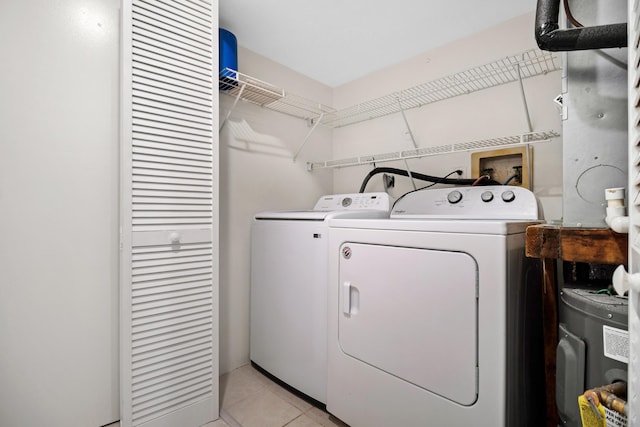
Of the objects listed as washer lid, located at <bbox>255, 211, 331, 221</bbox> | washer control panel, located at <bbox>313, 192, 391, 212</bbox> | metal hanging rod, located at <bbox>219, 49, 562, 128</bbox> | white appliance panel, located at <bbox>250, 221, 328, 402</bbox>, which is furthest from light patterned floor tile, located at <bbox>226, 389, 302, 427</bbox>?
metal hanging rod, located at <bbox>219, 49, 562, 128</bbox>

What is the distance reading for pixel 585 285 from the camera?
37.9 inches

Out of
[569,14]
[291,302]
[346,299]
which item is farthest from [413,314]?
[569,14]

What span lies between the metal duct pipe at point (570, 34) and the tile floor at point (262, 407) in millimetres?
1938

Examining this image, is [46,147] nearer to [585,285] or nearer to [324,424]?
[324,424]

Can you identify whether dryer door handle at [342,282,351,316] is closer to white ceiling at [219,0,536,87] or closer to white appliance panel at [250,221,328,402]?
white appliance panel at [250,221,328,402]

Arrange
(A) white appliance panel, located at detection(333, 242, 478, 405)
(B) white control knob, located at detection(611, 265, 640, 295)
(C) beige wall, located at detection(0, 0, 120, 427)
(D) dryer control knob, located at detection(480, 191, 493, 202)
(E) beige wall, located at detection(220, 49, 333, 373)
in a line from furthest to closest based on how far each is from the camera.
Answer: (E) beige wall, located at detection(220, 49, 333, 373), (D) dryer control knob, located at detection(480, 191, 493, 202), (C) beige wall, located at detection(0, 0, 120, 427), (A) white appliance panel, located at detection(333, 242, 478, 405), (B) white control knob, located at detection(611, 265, 640, 295)

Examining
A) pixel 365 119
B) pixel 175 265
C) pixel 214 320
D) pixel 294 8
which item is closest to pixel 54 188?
pixel 175 265

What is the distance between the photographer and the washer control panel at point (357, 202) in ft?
6.42

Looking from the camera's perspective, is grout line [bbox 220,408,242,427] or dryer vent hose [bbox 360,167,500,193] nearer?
grout line [bbox 220,408,242,427]

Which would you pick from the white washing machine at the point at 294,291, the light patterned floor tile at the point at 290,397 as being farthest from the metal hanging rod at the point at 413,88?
the light patterned floor tile at the point at 290,397

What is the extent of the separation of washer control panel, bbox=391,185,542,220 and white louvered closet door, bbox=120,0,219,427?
4.06 ft

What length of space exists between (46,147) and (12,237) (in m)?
0.44

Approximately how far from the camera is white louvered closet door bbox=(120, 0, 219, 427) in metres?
1.35

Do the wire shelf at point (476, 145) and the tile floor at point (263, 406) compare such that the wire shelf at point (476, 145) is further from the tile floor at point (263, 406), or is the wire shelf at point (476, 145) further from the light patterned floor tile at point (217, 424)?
the light patterned floor tile at point (217, 424)
